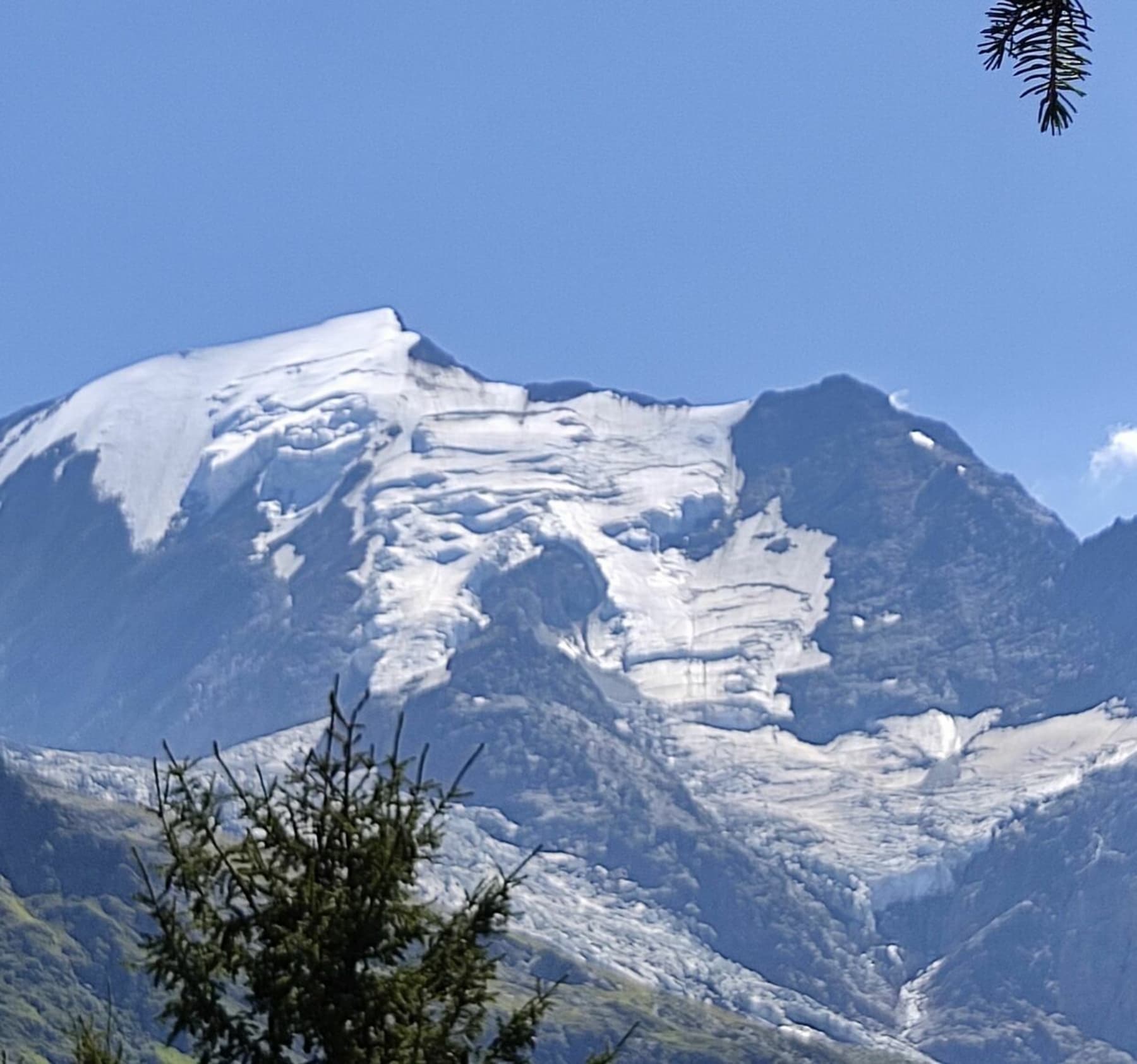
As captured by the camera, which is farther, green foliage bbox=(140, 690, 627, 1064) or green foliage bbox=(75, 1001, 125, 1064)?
green foliage bbox=(140, 690, 627, 1064)

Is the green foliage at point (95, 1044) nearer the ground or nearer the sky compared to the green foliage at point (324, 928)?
nearer the ground

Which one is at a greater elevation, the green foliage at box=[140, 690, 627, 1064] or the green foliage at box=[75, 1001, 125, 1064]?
the green foliage at box=[140, 690, 627, 1064]

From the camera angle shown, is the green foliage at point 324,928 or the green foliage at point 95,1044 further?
the green foliage at point 324,928

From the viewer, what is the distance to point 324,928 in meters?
19.9

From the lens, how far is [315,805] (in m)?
20.9

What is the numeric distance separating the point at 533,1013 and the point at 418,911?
1869mm

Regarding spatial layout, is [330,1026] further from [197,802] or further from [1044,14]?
[1044,14]

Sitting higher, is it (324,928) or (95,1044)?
(324,928)

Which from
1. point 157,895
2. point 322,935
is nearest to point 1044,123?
point 322,935

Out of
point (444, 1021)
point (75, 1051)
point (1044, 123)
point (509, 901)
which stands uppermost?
point (1044, 123)

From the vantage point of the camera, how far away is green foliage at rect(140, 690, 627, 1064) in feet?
65.2

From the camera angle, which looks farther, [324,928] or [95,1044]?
[324,928]

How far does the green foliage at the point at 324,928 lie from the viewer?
19875 mm

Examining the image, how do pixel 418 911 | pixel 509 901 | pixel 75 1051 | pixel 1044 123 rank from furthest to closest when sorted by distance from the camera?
pixel 509 901
pixel 418 911
pixel 75 1051
pixel 1044 123
